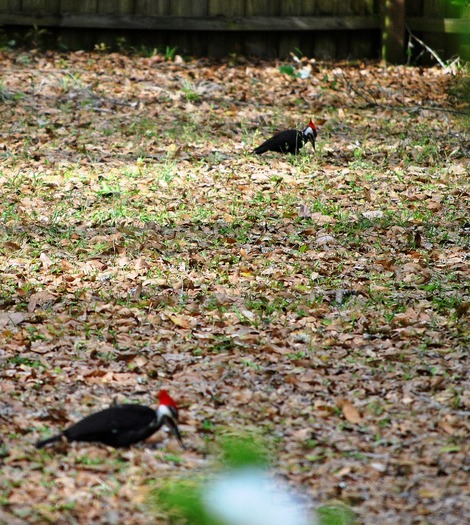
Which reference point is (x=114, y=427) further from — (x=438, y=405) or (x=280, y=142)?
(x=280, y=142)

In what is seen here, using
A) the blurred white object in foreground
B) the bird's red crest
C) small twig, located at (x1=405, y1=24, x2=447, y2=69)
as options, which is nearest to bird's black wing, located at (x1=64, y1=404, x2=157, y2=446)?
the bird's red crest

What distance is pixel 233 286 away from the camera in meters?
5.93

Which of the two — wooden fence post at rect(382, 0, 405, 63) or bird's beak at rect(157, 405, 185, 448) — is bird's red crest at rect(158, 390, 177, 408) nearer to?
bird's beak at rect(157, 405, 185, 448)

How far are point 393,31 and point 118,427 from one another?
8.85 m

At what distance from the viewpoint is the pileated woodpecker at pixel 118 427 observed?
3.84 meters

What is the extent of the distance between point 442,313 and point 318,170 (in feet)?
10.5

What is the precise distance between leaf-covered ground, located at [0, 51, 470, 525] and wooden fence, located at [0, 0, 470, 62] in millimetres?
866

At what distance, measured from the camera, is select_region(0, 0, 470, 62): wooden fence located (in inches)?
445

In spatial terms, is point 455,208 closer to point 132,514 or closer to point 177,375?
point 177,375

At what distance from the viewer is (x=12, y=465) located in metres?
3.78

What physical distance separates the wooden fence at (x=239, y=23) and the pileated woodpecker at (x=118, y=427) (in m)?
8.39

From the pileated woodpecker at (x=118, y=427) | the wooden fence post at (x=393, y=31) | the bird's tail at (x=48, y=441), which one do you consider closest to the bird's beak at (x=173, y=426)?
the pileated woodpecker at (x=118, y=427)

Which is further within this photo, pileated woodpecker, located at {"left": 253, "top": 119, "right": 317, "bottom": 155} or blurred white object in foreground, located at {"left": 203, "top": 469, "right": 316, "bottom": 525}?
pileated woodpecker, located at {"left": 253, "top": 119, "right": 317, "bottom": 155}

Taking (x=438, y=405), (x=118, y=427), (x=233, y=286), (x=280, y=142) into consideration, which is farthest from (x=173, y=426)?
(x=280, y=142)
